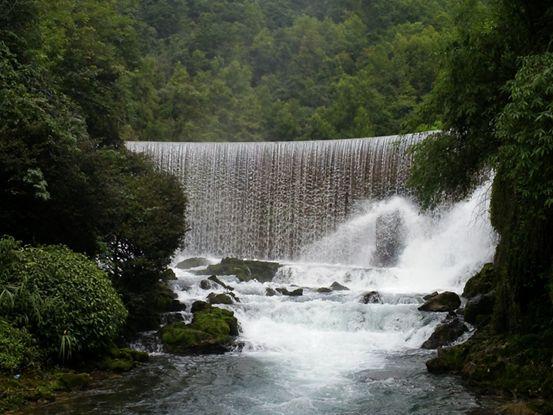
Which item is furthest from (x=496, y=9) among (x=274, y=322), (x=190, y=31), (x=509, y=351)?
(x=190, y=31)

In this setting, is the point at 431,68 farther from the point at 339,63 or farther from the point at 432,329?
the point at 432,329

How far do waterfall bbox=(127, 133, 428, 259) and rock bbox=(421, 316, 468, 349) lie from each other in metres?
12.2

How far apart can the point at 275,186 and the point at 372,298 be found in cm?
1255

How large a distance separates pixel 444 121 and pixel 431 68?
29.5m

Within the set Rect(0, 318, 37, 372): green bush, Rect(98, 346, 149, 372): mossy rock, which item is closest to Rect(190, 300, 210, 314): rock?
Rect(98, 346, 149, 372): mossy rock

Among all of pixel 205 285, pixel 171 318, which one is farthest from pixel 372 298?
pixel 171 318

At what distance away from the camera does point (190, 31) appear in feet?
189

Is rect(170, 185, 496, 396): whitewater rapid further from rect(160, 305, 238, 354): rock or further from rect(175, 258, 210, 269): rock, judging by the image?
rect(175, 258, 210, 269): rock

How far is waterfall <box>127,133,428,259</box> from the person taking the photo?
87.9ft

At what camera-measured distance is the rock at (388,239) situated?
2532cm

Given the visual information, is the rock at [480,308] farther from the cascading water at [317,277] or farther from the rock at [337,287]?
the rock at [337,287]

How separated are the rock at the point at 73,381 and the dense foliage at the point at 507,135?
7551 mm

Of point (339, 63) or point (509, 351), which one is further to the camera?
point (339, 63)

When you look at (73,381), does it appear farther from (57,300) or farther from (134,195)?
(134,195)
